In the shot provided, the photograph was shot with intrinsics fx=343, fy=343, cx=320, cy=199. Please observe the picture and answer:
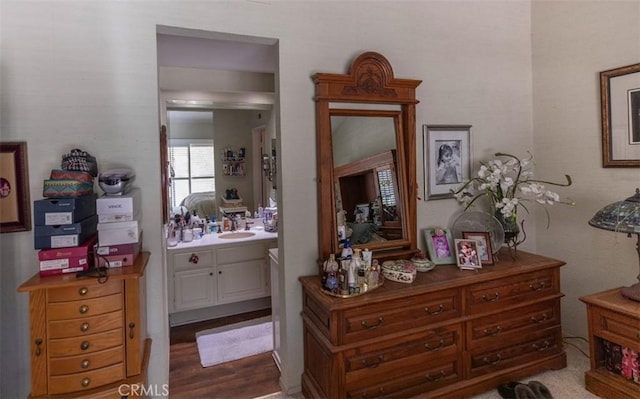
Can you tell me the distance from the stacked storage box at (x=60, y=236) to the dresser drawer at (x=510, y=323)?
2.20m

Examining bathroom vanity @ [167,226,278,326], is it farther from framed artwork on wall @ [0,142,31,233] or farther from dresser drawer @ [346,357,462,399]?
dresser drawer @ [346,357,462,399]

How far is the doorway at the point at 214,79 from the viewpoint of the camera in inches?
105

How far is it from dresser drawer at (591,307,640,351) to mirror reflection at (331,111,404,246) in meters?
1.30

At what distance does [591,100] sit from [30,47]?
11.9 feet

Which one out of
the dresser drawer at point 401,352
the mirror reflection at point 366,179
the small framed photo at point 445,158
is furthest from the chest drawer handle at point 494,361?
the small framed photo at point 445,158

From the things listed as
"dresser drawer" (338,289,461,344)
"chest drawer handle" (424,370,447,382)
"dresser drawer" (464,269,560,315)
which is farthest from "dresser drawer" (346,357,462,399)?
"dresser drawer" (464,269,560,315)

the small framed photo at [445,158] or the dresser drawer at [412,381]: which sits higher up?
the small framed photo at [445,158]

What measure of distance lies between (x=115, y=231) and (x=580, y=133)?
3.23m

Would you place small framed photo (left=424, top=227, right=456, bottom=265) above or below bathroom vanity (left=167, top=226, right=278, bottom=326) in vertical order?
above

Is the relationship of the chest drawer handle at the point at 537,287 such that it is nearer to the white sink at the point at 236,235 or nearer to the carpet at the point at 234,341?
the carpet at the point at 234,341

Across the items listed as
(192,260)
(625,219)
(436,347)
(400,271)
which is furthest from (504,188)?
(192,260)

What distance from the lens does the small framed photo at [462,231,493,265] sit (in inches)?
93.6

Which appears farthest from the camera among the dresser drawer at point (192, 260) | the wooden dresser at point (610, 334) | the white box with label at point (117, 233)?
the dresser drawer at point (192, 260)

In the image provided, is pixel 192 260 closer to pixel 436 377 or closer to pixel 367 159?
pixel 367 159
